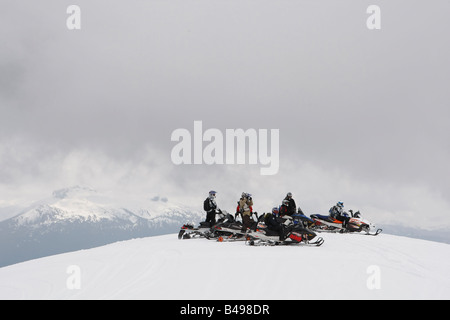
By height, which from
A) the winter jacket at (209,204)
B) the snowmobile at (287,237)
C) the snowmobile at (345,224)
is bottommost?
the snowmobile at (345,224)

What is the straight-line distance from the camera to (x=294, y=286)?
6.93 m

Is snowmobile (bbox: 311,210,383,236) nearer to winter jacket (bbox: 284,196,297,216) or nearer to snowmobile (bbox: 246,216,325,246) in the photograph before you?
winter jacket (bbox: 284,196,297,216)

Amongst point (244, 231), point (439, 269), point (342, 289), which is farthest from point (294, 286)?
point (244, 231)

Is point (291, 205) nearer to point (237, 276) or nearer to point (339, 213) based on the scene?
point (339, 213)

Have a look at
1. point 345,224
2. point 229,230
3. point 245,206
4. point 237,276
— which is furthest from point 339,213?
point 237,276

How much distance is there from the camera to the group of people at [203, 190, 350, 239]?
12.3 m

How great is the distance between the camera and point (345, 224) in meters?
18.4

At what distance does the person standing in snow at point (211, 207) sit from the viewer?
15375 millimetres

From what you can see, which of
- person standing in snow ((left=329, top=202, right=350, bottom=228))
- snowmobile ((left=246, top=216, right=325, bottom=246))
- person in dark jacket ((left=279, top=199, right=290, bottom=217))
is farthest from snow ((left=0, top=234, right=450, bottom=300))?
person standing in snow ((left=329, top=202, right=350, bottom=228))

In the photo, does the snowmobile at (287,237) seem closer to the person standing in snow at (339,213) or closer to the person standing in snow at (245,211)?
the person standing in snow at (245,211)

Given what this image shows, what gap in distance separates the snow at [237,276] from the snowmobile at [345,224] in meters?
7.16

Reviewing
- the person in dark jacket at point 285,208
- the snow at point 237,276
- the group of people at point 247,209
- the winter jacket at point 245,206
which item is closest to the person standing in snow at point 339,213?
the group of people at point 247,209

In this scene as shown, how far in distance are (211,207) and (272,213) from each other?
12.1 feet
